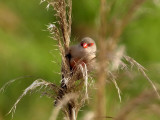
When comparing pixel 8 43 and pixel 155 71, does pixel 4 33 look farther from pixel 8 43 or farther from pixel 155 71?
pixel 155 71

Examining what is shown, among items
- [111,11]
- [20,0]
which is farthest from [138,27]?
[111,11]

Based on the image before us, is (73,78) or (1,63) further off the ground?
(1,63)

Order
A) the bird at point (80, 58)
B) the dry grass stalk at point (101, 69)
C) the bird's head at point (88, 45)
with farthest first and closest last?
the bird's head at point (88, 45)
the bird at point (80, 58)
the dry grass stalk at point (101, 69)

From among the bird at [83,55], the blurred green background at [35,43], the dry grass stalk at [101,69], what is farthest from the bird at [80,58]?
the blurred green background at [35,43]

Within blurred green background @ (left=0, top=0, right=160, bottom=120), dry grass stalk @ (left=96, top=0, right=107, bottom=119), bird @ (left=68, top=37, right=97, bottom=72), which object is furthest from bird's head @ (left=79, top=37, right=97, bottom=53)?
blurred green background @ (left=0, top=0, right=160, bottom=120)

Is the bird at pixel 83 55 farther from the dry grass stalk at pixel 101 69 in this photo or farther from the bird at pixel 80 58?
the dry grass stalk at pixel 101 69

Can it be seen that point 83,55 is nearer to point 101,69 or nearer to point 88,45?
point 88,45

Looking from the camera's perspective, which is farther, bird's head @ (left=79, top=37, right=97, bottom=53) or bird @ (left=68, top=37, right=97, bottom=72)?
bird's head @ (left=79, top=37, right=97, bottom=53)

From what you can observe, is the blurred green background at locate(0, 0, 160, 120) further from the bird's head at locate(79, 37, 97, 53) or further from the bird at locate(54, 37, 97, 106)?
the bird at locate(54, 37, 97, 106)
